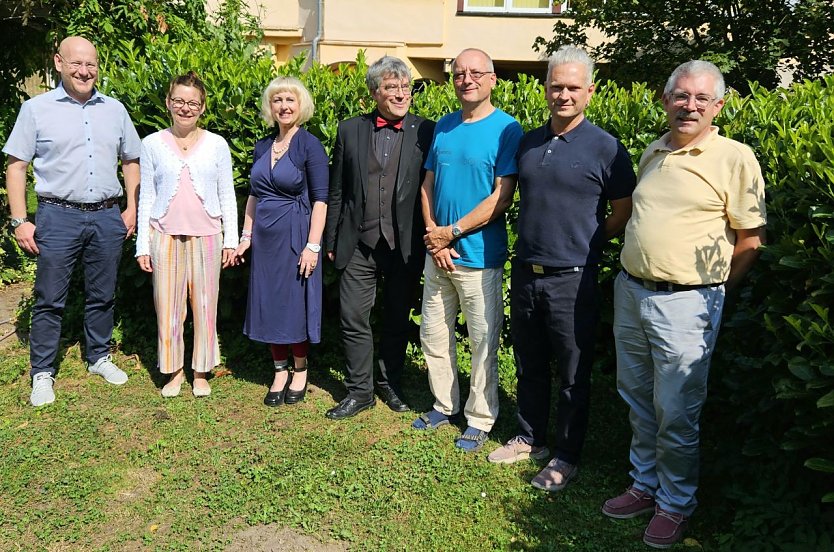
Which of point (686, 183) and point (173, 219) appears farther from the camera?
point (173, 219)

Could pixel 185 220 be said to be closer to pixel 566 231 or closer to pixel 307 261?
pixel 307 261

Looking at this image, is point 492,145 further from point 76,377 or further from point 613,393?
point 76,377

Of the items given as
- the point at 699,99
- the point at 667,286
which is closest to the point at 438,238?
the point at 667,286

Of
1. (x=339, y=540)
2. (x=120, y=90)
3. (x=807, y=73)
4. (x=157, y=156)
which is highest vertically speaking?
(x=807, y=73)

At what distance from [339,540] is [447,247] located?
1690 mm

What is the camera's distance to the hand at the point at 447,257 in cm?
416

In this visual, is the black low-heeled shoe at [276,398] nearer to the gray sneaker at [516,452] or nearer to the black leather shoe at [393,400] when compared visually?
the black leather shoe at [393,400]

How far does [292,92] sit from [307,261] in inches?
42.7

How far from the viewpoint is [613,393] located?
16.8 feet

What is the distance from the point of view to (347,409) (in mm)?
4820

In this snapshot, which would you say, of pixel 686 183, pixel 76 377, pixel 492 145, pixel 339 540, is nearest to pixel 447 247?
pixel 492 145

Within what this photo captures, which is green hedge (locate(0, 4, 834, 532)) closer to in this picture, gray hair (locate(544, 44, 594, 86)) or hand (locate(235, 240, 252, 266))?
hand (locate(235, 240, 252, 266))

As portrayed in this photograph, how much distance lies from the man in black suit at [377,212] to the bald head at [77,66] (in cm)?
178

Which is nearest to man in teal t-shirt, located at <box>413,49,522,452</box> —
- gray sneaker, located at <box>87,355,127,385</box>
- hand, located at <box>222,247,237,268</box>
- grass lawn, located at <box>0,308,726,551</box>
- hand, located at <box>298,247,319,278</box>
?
grass lawn, located at <box>0,308,726,551</box>
